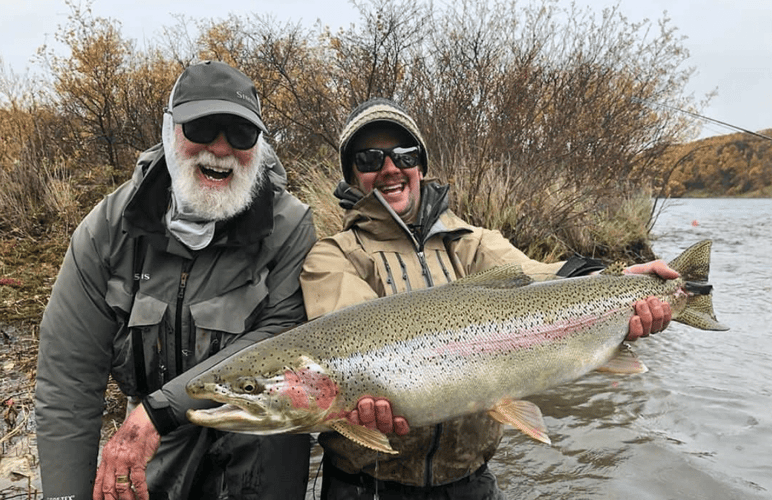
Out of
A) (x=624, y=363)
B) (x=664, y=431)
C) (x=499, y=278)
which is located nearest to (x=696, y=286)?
(x=624, y=363)

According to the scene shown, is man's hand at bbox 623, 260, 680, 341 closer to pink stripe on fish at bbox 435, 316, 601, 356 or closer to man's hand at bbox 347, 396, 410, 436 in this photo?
pink stripe on fish at bbox 435, 316, 601, 356

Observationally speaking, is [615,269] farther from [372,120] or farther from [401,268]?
[372,120]

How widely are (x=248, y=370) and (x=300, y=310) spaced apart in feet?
2.09

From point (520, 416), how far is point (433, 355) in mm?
443

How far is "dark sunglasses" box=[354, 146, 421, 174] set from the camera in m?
3.06

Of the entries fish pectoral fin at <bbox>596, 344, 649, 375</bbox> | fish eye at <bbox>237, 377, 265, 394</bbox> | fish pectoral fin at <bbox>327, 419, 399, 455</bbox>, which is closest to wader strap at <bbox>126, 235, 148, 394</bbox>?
fish eye at <bbox>237, 377, 265, 394</bbox>

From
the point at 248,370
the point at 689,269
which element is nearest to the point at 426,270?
the point at 248,370

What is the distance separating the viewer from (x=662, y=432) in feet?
15.2

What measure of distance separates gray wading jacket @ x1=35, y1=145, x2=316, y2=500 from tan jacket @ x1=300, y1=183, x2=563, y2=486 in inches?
12.3

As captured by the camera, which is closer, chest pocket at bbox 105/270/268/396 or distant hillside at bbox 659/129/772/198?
chest pocket at bbox 105/270/268/396

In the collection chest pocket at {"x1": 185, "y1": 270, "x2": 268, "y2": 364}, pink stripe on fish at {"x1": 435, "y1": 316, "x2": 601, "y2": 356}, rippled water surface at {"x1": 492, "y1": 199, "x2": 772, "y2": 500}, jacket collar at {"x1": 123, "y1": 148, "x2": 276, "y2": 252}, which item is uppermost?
jacket collar at {"x1": 123, "y1": 148, "x2": 276, "y2": 252}

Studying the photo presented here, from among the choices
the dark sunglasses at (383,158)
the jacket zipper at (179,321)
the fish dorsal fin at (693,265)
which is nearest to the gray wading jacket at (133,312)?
the jacket zipper at (179,321)

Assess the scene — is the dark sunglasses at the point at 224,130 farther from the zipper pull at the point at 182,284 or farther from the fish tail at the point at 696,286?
the fish tail at the point at 696,286

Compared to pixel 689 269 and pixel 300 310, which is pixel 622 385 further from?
pixel 300 310
